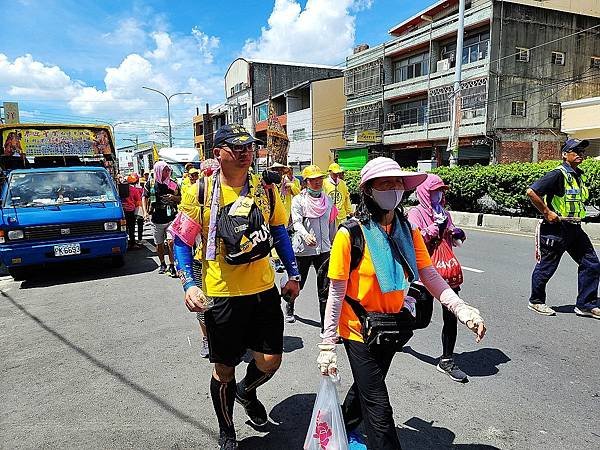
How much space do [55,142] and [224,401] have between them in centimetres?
968

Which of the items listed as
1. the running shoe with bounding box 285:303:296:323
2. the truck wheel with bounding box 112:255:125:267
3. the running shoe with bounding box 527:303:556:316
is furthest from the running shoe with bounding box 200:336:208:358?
the truck wheel with bounding box 112:255:125:267

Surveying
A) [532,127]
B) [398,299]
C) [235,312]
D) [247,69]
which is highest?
[247,69]

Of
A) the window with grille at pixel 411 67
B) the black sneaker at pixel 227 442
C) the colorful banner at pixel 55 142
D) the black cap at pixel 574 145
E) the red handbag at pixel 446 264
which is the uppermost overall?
the window with grille at pixel 411 67

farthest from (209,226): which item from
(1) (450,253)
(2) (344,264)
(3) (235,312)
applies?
(1) (450,253)

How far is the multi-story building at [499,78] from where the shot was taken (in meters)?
25.6

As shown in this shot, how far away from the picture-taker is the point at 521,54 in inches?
1025

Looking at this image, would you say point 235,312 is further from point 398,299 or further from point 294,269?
point 398,299

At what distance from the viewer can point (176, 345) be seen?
458cm

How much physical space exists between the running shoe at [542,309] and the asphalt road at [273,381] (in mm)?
137

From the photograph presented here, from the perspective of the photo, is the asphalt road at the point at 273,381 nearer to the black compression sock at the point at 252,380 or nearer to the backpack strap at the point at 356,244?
the black compression sock at the point at 252,380

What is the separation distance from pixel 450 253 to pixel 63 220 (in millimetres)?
6128

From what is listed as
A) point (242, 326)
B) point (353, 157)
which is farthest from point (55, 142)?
point (353, 157)

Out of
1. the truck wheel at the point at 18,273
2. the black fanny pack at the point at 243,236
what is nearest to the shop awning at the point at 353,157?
the truck wheel at the point at 18,273

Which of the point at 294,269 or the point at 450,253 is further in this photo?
the point at 450,253
